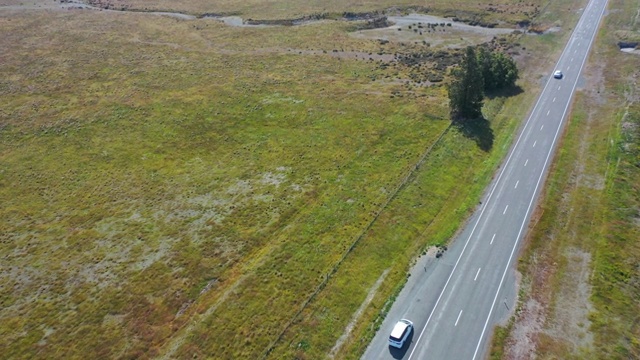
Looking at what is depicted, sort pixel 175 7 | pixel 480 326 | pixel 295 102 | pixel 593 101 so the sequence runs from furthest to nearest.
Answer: pixel 175 7, pixel 295 102, pixel 593 101, pixel 480 326

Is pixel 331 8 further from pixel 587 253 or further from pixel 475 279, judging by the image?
pixel 475 279

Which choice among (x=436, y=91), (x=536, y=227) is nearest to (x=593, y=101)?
(x=436, y=91)

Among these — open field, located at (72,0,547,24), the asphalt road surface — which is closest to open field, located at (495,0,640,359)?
the asphalt road surface

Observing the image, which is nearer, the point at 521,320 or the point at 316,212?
the point at 521,320

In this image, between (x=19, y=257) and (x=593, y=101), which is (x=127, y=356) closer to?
(x=19, y=257)

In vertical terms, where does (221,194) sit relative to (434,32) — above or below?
below

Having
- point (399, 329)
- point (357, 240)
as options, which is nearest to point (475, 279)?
point (399, 329)
